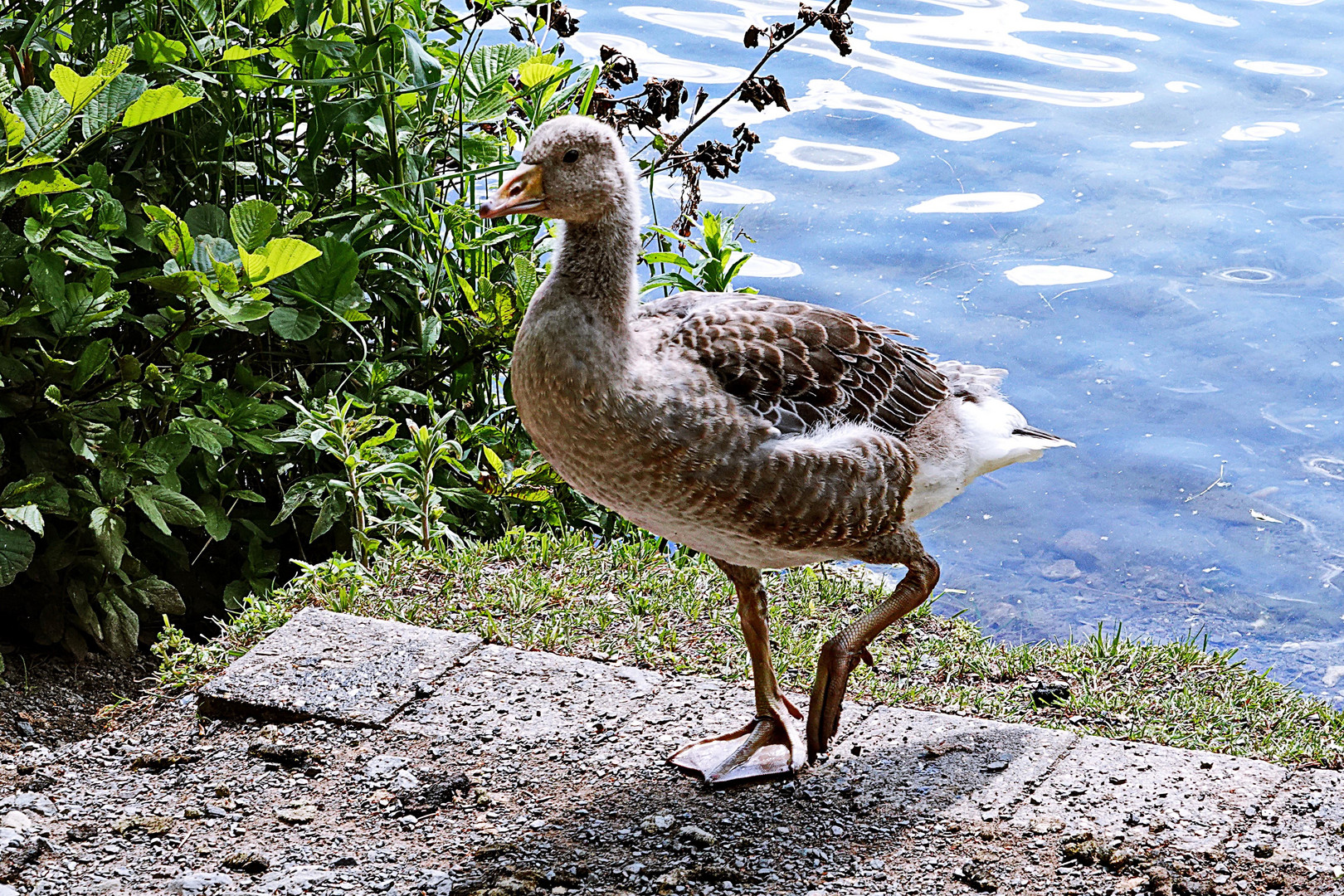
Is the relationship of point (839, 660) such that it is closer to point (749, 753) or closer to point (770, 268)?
point (749, 753)

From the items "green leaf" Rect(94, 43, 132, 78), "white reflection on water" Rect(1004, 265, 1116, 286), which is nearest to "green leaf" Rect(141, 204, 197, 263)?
"green leaf" Rect(94, 43, 132, 78)

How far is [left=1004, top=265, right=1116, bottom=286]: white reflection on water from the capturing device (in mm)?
9102

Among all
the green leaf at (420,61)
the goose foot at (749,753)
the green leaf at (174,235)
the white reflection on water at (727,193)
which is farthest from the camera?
the white reflection on water at (727,193)

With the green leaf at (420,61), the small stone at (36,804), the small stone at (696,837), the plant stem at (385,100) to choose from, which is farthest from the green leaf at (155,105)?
the small stone at (696,837)

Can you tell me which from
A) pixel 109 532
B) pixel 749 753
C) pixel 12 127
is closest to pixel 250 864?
pixel 749 753

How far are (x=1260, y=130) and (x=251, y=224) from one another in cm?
828

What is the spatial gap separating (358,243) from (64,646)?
1.86m

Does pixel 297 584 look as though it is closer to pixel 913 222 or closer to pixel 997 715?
pixel 997 715

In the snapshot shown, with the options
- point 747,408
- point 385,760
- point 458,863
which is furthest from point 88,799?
point 747,408

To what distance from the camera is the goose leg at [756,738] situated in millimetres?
4039

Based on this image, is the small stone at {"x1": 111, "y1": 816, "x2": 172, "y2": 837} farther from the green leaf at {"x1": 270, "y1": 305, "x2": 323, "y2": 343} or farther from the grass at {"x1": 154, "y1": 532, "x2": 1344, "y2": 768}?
the green leaf at {"x1": 270, "y1": 305, "x2": 323, "y2": 343}

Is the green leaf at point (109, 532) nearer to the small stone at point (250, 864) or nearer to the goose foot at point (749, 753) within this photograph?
the small stone at point (250, 864)

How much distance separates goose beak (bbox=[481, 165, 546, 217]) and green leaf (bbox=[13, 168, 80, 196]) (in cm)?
154

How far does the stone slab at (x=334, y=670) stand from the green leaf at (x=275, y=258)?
1.16 meters
